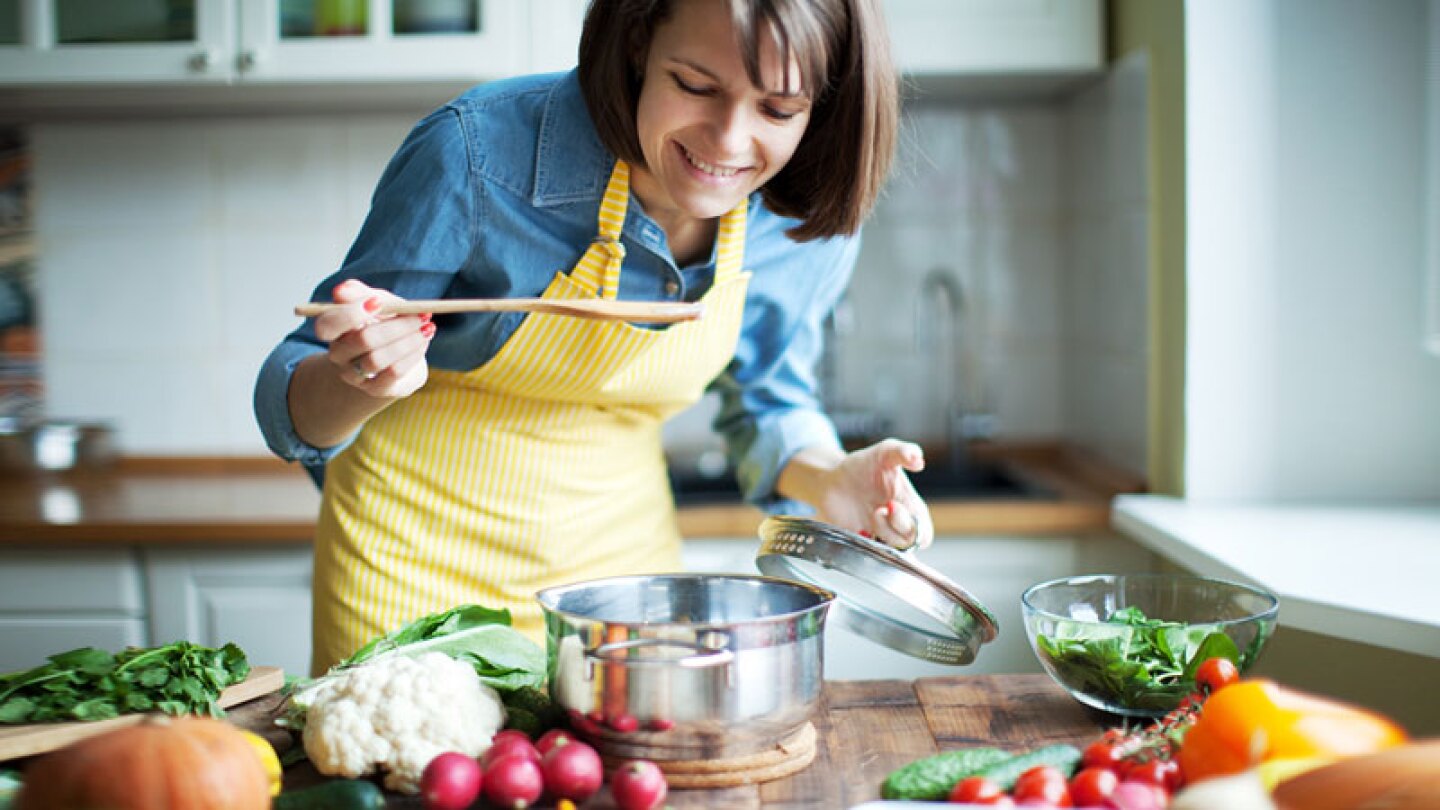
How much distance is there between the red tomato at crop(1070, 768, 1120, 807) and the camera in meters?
0.82

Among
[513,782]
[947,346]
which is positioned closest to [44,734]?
[513,782]

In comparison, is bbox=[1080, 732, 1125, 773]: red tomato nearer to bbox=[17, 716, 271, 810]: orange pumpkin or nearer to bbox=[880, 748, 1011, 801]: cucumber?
bbox=[880, 748, 1011, 801]: cucumber

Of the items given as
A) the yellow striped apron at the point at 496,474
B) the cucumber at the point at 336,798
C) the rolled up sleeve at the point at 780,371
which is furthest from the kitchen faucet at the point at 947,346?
the cucumber at the point at 336,798

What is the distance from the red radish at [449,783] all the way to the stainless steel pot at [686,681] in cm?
10

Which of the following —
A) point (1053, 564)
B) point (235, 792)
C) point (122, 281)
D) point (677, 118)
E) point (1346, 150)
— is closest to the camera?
point (235, 792)

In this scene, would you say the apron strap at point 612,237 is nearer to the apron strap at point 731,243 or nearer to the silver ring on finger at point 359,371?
the apron strap at point 731,243

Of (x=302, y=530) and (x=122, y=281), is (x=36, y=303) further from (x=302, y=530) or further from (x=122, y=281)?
(x=302, y=530)

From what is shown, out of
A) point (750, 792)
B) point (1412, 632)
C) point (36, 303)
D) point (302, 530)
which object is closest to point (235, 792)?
point (750, 792)

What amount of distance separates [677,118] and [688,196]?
0.27ft

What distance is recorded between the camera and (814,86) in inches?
42.2

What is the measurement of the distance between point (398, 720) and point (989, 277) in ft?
6.26

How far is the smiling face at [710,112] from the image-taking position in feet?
3.41

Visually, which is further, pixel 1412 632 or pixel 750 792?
pixel 1412 632

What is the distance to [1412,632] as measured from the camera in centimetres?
122
